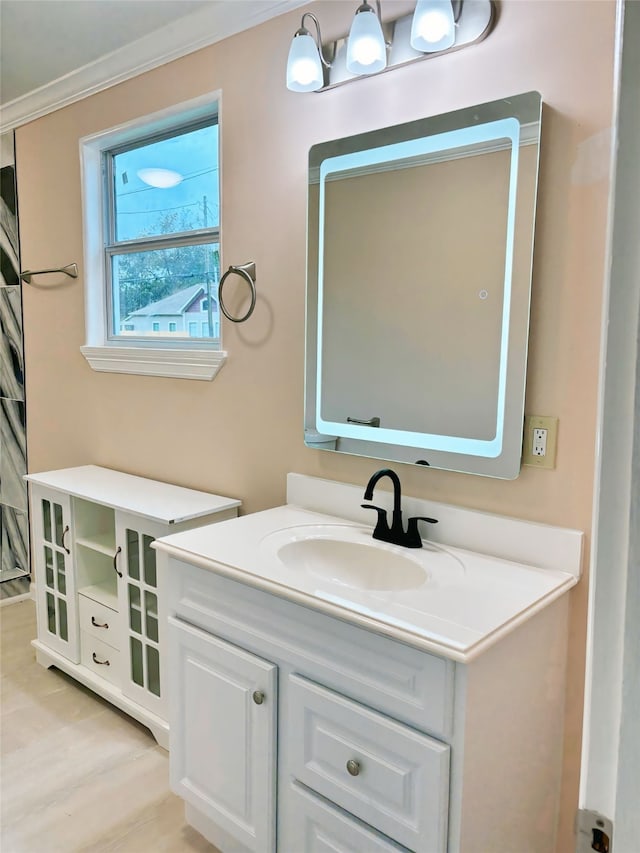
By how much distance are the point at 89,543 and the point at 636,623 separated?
2.36 meters

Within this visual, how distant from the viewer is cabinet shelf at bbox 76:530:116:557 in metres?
2.40

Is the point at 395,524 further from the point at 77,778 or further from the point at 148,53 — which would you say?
the point at 148,53

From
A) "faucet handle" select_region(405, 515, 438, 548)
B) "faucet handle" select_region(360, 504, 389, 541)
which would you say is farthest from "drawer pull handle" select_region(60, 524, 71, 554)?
"faucet handle" select_region(405, 515, 438, 548)

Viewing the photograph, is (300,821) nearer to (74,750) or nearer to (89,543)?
(74,750)

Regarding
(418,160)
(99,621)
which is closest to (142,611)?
(99,621)

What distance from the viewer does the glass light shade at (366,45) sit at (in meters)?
1.65

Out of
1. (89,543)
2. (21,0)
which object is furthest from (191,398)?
(21,0)

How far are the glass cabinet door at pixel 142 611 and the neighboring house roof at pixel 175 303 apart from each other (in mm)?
880

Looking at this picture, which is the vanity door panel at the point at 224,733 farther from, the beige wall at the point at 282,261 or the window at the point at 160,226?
the window at the point at 160,226

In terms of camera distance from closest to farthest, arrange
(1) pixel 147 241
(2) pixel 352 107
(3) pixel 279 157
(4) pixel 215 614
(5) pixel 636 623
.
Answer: (5) pixel 636 623 < (4) pixel 215 614 < (2) pixel 352 107 < (3) pixel 279 157 < (1) pixel 147 241

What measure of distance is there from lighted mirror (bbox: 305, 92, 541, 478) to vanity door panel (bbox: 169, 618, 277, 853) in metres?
0.69

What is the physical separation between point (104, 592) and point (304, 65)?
78.6 inches

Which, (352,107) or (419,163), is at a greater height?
(352,107)

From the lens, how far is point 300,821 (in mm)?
1444
